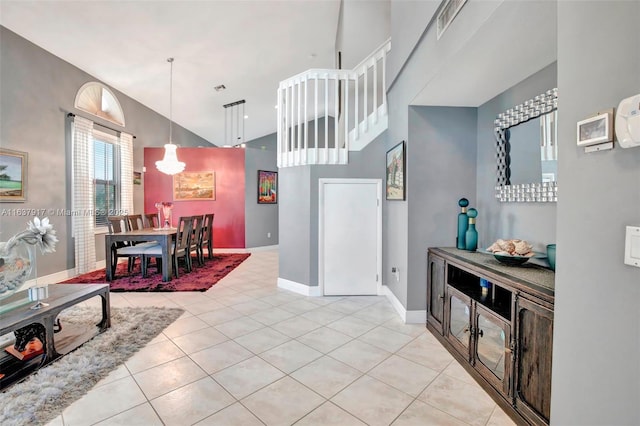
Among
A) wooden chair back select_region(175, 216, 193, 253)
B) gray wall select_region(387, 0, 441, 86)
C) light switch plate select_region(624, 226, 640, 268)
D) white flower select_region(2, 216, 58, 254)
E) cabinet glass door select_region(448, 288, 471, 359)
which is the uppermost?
gray wall select_region(387, 0, 441, 86)

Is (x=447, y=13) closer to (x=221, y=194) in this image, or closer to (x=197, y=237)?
(x=197, y=237)

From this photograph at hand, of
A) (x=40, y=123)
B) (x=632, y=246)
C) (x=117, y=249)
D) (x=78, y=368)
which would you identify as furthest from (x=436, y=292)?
(x=40, y=123)

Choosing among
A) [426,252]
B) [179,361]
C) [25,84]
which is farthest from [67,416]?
[25,84]

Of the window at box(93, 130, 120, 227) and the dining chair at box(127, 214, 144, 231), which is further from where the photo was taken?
the window at box(93, 130, 120, 227)

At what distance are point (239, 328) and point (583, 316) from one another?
9.00ft

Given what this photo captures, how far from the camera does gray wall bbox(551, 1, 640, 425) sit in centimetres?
89

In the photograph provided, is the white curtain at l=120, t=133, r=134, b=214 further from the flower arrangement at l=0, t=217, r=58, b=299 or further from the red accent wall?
the flower arrangement at l=0, t=217, r=58, b=299

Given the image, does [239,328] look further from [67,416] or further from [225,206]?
[225,206]

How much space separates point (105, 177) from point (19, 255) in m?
4.17

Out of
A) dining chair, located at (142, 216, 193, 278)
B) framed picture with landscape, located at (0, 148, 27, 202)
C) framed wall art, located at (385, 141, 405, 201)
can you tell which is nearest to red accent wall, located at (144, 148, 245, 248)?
dining chair, located at (142, 216, 193, 278)

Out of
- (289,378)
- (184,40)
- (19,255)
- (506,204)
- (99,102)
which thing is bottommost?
(289,378)

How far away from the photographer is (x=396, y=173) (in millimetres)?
3473

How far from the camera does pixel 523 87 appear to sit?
2.35m

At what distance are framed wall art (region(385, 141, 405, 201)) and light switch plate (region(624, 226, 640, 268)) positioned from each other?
7.67ft
